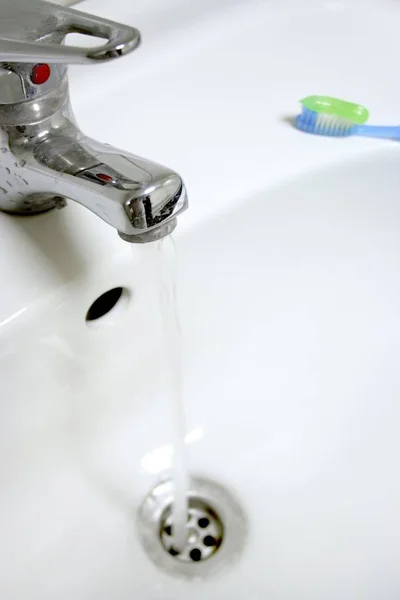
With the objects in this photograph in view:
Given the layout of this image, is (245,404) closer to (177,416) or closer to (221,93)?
(177,416)

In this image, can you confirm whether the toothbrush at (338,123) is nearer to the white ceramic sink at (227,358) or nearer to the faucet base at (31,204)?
the white ceramic sink at (227,358)

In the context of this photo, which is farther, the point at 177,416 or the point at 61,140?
the point at 177,416

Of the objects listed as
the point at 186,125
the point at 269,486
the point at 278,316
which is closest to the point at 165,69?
the point at 186,125

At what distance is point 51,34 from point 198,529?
0.31m

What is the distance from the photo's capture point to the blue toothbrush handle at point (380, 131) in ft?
1.34

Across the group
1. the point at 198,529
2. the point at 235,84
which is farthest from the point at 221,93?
the point at 198,529

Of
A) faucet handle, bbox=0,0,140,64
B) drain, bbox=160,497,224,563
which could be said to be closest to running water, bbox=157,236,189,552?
drain, bbox=160,497,224,563

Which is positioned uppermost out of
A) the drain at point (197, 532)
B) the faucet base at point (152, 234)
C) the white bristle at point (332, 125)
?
the faucet base at point (152, 234)

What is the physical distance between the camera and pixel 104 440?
404 millimetres

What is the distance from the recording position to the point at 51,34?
25 cm

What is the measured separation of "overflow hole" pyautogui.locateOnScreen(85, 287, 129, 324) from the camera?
0.35 m

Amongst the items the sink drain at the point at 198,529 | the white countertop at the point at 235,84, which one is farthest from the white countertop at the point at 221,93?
the sink drain at the point at 198,529

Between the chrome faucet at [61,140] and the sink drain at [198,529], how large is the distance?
0.72ft

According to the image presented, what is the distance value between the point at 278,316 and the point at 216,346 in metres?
0.05
